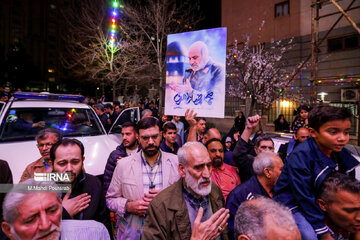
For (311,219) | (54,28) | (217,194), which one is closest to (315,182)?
(311,219)

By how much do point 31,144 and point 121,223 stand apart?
260 centimetres

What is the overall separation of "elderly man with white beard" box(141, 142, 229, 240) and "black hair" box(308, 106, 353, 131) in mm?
1004

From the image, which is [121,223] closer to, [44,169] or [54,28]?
[44,169]

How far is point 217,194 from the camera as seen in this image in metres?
2.26

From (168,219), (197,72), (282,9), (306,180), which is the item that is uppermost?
(282,9)

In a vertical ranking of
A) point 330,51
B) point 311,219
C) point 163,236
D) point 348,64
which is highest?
point 330,51

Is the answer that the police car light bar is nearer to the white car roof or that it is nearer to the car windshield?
the white car roof

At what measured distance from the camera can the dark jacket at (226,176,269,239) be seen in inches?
94.2

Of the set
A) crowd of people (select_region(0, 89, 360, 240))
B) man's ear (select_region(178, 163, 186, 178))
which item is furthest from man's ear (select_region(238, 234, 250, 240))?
man's ear (select_region(178, 163, 186, 178))

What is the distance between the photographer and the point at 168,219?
190cm

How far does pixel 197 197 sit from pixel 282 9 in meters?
19.3

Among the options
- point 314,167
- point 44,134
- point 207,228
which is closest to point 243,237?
point 207,228

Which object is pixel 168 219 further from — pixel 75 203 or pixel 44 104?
pixel 44 104

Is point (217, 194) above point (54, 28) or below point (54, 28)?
below
